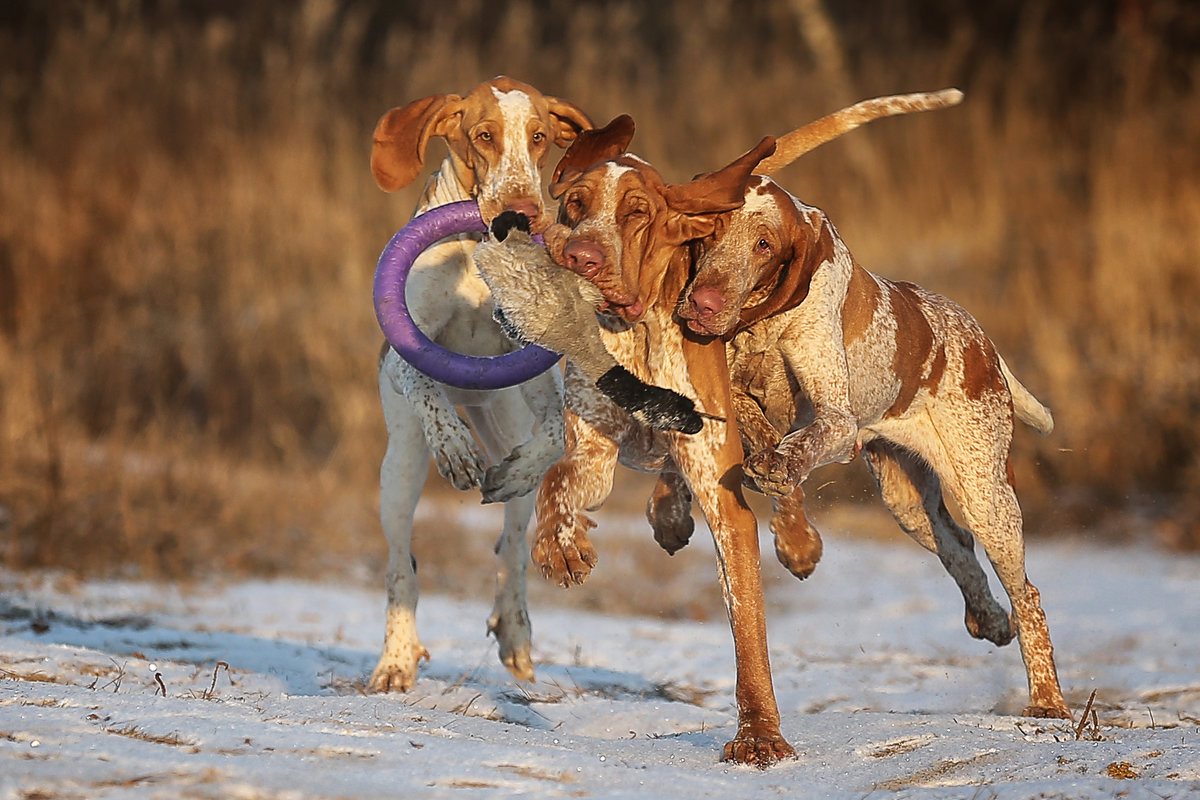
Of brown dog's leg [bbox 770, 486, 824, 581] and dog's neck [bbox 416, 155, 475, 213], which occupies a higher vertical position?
dog's neck [bbox 416, 155, 475, 213]

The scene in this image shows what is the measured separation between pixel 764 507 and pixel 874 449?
4.37m

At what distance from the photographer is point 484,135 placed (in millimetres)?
5066

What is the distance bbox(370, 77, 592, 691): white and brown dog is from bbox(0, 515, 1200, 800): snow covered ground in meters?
0.54

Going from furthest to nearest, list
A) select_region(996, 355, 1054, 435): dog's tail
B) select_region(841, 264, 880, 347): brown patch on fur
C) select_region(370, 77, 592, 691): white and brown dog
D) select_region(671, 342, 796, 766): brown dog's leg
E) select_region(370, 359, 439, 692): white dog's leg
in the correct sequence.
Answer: select_region(370, 359, 439, 692): white dog's leg, select_region(996, 355, 1054, 435): dog's tail, select_region(370, 77, 592, 691): white and brown dog, select_region(841, 264, 880, 347): brown patch on fur, select_region(671, 342, 796, 766): brown dog's leg

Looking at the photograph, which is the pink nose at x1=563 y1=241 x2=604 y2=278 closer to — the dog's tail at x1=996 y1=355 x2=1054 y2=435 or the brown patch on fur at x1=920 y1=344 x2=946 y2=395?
the brown patch on fur at x1=920 y1=344 x2=946 y2=395

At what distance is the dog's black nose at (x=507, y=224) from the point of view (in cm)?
412

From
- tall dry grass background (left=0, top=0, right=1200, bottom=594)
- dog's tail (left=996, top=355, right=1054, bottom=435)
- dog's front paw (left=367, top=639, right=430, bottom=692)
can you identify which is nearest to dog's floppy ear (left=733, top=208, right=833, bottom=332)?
dog's tail (left=996, top=355, right=1054, bottom=435)

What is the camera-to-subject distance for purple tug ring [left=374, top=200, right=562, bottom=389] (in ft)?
15.6

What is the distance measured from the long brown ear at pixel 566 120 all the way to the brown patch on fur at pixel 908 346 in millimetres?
1249

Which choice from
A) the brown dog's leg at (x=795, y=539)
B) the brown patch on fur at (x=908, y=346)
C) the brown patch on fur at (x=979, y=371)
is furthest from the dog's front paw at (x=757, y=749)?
the brown patch on fur at (x=979, y=371)

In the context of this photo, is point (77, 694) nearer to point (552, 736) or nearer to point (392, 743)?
point (392, 743)

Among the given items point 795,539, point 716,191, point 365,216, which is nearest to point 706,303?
point 716,191

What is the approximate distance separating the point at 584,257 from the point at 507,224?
571 mm

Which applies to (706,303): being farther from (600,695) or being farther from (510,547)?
(510,547)
